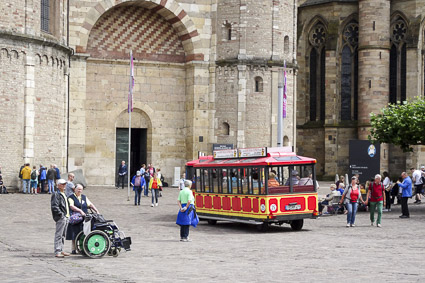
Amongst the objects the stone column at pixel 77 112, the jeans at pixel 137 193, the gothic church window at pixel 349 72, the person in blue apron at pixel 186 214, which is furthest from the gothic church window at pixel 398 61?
the person in blue apron at pixel 186 214

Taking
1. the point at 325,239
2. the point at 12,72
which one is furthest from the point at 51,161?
the point at 325,239

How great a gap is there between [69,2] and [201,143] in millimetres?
10087

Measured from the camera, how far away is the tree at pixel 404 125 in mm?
29250

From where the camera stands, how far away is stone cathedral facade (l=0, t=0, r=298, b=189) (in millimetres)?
41125

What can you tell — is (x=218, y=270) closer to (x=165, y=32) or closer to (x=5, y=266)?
(x=5, y=266)

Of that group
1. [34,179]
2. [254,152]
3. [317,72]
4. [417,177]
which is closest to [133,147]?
[34,179]

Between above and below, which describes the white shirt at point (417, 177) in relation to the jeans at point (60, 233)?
above

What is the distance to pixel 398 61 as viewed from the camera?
5047 cm

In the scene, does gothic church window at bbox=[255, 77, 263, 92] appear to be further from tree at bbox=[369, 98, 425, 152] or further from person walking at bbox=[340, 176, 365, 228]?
person walking at bbox=[340, 176, 365, 228]

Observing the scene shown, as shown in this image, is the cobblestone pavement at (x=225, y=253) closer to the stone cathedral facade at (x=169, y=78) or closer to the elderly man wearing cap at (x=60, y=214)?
the elderly man wearing cap at (x=60, y=214)

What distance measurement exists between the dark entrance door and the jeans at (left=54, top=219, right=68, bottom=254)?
1066 inches

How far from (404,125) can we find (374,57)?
20724 millimetres

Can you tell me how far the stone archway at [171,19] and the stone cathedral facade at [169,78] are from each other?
2.1 inches

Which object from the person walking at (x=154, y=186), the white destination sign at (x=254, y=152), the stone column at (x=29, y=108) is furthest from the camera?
the stone column at (x=29, y=108)
